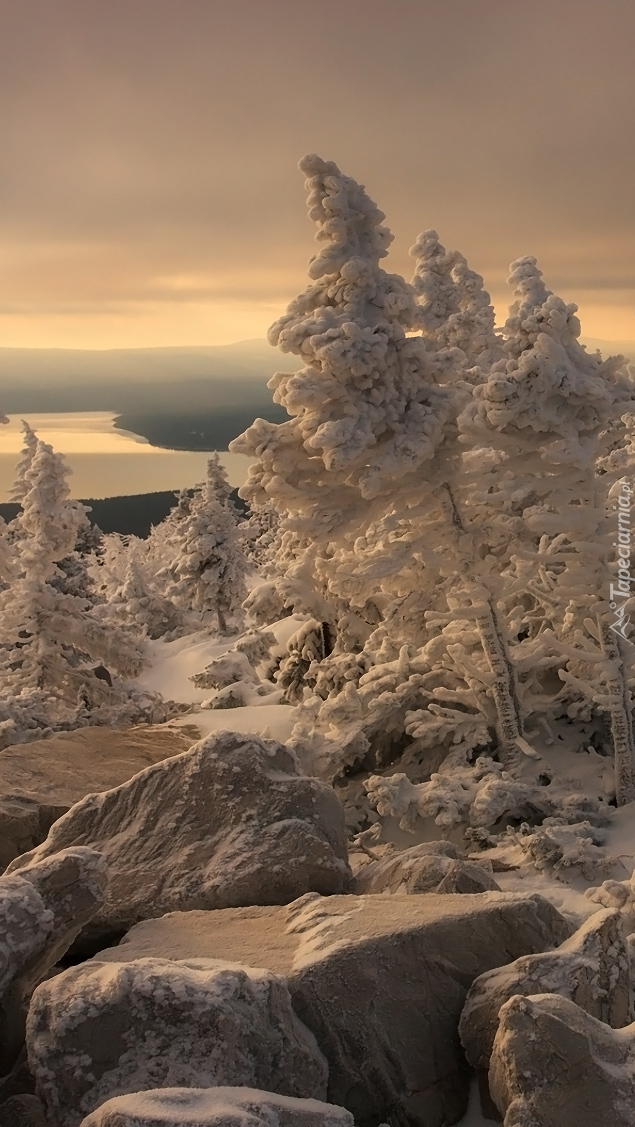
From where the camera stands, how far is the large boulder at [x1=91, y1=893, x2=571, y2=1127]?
647 centimetres

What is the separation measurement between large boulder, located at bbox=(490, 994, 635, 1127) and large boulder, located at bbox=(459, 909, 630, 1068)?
0.77 m

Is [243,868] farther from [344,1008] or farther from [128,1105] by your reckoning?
[128,1105]

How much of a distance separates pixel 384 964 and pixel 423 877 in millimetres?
2111

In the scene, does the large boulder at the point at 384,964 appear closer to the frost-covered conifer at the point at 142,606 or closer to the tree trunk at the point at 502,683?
the tree trunk at the point at 502,683

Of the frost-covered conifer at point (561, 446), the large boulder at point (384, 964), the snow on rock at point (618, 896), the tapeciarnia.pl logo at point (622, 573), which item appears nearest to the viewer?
the large boulder at point (384, 964)

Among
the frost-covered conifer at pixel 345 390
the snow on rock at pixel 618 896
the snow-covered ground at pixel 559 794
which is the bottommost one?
the snow-covered ground at pixel 559 794

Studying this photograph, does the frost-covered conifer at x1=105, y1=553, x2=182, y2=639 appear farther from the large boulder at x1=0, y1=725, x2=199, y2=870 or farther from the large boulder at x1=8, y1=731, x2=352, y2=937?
the large boulder at x1=8, y1=731, x2=352, y2=937

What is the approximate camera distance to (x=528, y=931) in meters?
7.41

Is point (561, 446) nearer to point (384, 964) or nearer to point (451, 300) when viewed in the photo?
point (384, 964)

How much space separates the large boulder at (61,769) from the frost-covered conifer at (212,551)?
20.1 metres

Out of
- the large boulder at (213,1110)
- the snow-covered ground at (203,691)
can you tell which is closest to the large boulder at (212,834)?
the large boulder at (213,1110)

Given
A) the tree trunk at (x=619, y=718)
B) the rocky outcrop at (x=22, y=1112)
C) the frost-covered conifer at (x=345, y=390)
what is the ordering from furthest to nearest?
the tree trunk at (x=619, y=718) < the frost-covered conifer at (x=345, y=390) < the rocky outcrop at (x=22, y=1112)

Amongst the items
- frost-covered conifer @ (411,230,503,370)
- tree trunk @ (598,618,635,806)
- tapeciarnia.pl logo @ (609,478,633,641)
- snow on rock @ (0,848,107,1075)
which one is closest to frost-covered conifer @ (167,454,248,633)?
frost-covered conifer @ (411,230,503,370)

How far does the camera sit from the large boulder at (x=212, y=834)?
8.35 metres
